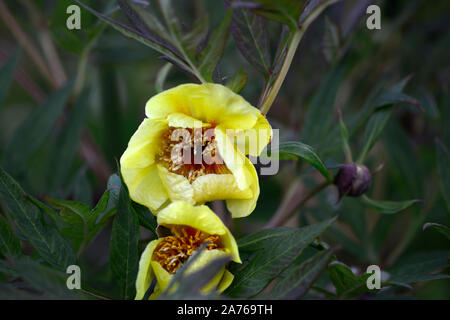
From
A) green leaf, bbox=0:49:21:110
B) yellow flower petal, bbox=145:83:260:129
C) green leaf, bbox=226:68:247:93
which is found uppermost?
green leaf, bbox=0:49:21:110

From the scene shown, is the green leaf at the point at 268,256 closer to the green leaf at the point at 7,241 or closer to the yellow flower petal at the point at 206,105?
the yellow flower petal at the point at 206,105

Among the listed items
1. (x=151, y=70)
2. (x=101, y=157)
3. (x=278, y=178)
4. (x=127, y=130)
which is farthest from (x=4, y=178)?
(x=151, y=70)

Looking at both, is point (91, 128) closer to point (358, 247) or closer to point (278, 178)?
point (278, 178)

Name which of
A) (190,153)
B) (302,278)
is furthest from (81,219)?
(302,278)

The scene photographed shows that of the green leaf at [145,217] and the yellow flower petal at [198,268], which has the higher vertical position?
the green leaf at [145,217]

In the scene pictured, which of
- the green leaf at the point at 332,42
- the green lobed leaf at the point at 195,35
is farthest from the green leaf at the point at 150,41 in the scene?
the green leaf at the point at 332,42

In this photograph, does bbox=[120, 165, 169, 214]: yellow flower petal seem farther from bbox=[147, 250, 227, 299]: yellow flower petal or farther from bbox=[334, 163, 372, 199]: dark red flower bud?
bbox=[334, 163, 372, 199]: dark red flower bud

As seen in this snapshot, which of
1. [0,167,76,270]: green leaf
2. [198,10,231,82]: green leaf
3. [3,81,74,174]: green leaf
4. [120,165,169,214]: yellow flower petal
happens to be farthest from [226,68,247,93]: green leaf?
[3,81,74,174]: green leaf
